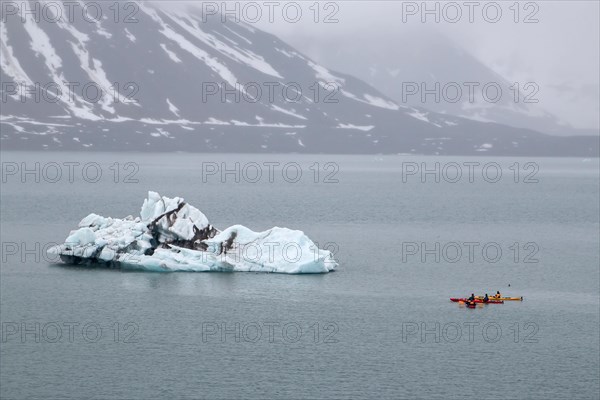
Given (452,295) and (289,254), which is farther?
(289,254)

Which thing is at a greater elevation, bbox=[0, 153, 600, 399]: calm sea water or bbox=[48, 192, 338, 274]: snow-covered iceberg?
bbox=[48, 192, 338, 274]: snow-covered iceberg

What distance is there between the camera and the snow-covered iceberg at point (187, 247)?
70.6 m

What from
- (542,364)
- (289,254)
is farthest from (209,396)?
(289,254)

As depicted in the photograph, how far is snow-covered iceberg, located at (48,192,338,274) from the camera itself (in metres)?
70.6

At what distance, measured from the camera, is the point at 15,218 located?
109000mm

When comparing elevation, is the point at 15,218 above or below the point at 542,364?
above

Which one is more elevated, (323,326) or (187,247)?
(187,247)

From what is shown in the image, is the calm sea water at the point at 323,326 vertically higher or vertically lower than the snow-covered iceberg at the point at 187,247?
lower

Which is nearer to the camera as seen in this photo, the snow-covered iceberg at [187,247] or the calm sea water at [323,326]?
the calm sea water at [323,326]

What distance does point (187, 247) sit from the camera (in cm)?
7225

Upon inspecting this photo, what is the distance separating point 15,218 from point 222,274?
48.9 metres

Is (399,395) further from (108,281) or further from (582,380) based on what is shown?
(108,281)

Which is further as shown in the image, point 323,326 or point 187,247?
point 187,247

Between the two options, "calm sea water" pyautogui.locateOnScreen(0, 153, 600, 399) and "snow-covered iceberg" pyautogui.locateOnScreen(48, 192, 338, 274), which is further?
"snow-covered iceberg" pyautogui.locateOnScreen(48, 192, 338, 274)
